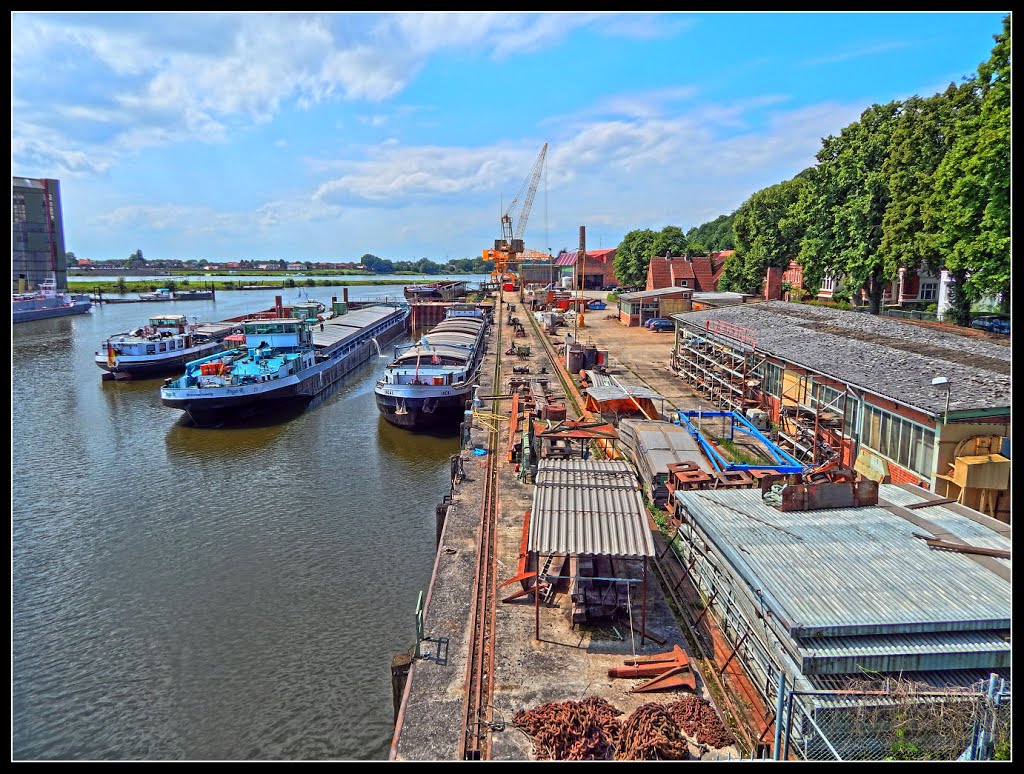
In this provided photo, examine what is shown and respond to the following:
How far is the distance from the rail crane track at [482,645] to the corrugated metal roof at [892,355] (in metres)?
12.2

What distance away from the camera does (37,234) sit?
114062 mm

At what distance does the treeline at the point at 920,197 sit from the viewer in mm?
25672

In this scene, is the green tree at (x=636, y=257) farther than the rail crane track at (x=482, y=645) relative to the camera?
Yes

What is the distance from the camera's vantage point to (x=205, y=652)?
15.9 metres

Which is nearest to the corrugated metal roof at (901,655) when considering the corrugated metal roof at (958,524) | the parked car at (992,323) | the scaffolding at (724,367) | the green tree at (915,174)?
the corrugated metal roof at (958,524)

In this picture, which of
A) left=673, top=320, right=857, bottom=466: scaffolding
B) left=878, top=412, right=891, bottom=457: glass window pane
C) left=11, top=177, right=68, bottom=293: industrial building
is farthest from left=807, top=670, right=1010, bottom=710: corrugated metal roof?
left=11, top=177, right=68, bottom=293: industrial building

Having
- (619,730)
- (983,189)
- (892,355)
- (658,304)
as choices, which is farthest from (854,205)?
(619,730)

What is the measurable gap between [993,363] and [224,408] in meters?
35.2

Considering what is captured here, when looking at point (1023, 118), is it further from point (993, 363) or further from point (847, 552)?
point (993, 363)

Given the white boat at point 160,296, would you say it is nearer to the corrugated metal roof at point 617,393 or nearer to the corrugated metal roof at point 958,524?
the corrugated metal roof at point 617,393

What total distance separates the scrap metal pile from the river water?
4.54 metres

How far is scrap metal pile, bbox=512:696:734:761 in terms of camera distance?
9.45 meters

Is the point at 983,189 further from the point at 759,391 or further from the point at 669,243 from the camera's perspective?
the point at 669,243

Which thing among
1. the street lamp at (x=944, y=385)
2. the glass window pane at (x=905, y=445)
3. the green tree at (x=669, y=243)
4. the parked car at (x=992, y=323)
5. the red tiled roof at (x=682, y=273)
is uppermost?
the green tree at (x=669, y=243)
